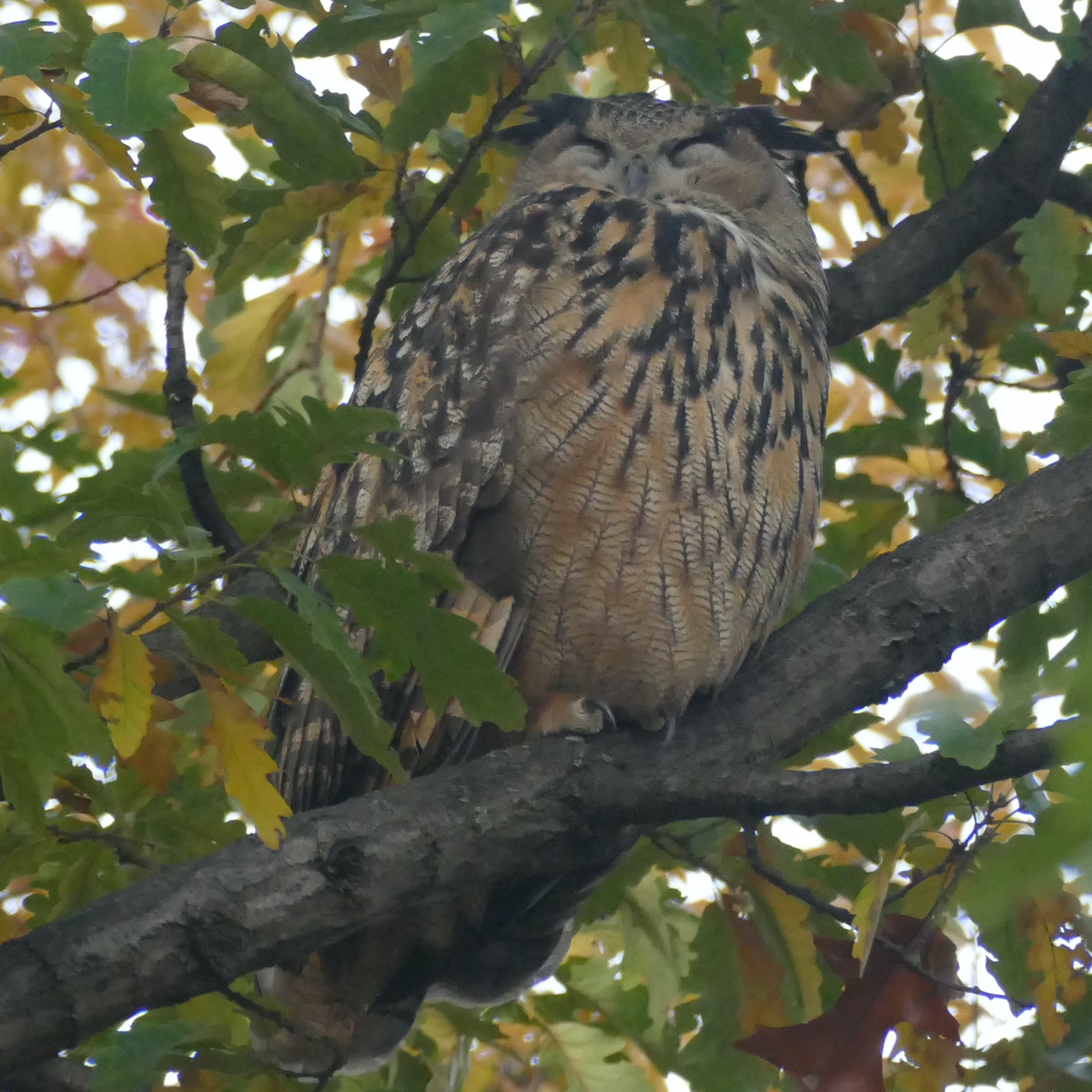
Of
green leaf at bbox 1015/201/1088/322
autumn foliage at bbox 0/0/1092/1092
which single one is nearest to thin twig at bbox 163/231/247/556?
autumn foliage at bbox 0/0/1092/1092

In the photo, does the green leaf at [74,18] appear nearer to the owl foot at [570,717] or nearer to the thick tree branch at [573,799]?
the thick tree branch at [573,799]

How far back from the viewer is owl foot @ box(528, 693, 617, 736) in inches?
82.7

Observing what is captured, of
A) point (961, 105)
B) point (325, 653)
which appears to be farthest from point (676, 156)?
point (325, 653)

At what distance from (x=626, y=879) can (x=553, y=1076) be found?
1.17 feet

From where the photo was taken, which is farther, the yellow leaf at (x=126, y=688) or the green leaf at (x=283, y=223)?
the green leaf at (x=283, y=223)

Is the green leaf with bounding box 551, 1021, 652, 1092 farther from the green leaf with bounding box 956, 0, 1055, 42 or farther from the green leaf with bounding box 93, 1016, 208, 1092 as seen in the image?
the green leaf with bounding box 956, 0, 1055, 42

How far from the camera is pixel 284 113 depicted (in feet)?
5.55

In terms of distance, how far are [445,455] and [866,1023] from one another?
1.03 metres

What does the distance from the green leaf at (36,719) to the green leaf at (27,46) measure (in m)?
0.55

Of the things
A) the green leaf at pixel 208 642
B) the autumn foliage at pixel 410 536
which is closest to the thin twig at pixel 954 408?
the autumn foliage at pixel 410 536

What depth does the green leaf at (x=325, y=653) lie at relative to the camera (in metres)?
1.37

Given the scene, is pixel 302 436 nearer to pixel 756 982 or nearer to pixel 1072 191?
pixel 756 982

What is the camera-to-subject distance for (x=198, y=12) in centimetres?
273

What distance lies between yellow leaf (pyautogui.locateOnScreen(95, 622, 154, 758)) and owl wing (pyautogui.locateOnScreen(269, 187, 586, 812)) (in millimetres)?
613
